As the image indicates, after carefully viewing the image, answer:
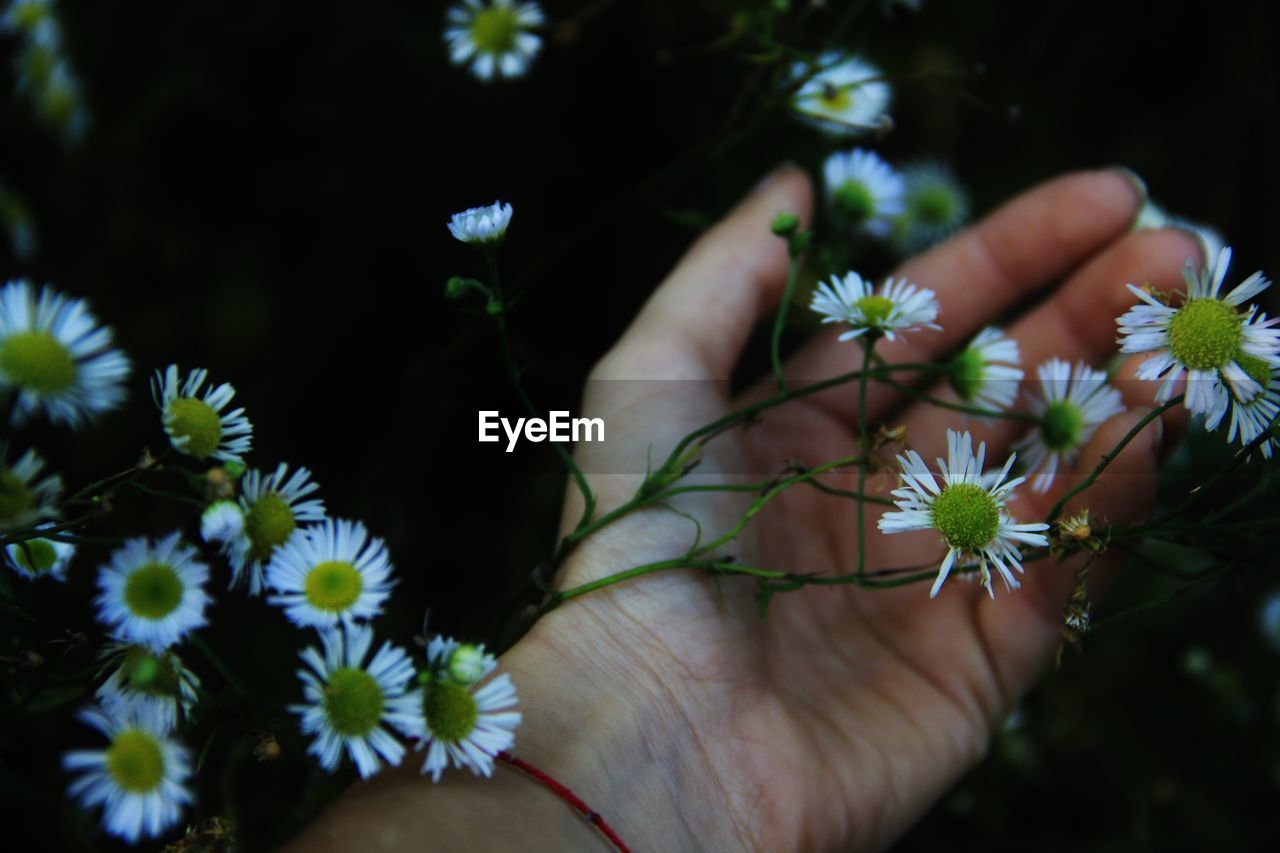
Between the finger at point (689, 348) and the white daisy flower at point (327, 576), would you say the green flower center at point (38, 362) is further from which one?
the finger at point (689, 348)

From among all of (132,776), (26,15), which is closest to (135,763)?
(132,776)

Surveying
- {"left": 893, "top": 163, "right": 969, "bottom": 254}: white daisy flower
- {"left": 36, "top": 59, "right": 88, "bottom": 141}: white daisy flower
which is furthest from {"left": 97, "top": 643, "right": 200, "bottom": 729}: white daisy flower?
{"left": 893, "top": 163, "right": 969, "bottom": 254}: white daisy flower

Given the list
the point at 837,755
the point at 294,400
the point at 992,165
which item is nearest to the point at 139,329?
the point at 294,400

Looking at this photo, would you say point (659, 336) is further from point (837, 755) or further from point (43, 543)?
point (43, 543)

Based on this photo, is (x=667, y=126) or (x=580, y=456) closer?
(x=580, y=456)

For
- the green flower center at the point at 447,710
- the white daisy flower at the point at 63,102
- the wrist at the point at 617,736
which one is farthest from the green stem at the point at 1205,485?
the white daisy flower at the point at 63,102

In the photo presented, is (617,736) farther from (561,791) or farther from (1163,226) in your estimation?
(1163,226)
